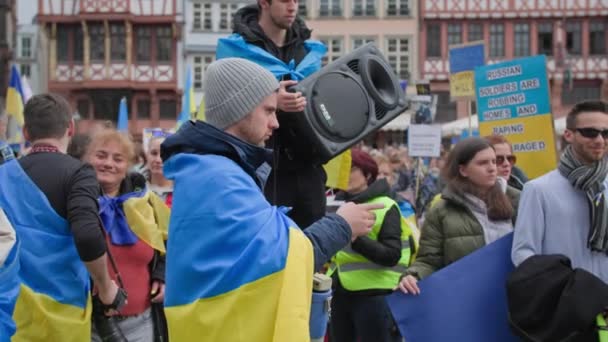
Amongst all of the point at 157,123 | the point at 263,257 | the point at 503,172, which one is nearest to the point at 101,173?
the point at 263,257

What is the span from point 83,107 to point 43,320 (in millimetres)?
41146

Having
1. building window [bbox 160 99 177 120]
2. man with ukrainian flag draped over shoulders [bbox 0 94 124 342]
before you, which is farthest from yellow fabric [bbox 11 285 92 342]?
building window [bbox 160 99 177 120]

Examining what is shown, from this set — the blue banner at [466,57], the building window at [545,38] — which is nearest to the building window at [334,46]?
the building window at [545,38]

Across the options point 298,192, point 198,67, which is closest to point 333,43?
point 198,67

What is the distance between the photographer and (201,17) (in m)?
43.9

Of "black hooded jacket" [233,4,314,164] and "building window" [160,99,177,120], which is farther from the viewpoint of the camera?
"building window" [160,99,177,120]

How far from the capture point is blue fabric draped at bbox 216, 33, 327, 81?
3.66 metres

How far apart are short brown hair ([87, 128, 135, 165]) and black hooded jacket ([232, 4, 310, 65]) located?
1.27 meters

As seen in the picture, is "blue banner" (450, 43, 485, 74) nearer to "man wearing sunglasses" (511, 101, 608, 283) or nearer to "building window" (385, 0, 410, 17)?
"man wearing sunglasses" (511, 101, 608, 283)

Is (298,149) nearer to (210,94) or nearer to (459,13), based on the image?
(210,94)

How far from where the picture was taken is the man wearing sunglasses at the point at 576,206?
4082 millimetres

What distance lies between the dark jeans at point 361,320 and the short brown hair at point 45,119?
2.66 meters

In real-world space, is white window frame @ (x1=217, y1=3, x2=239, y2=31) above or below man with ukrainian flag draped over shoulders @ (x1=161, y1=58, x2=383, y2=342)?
above

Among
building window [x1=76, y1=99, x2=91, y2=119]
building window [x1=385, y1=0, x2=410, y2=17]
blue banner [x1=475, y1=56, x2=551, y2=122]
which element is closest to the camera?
blue banner [x1=475, y1=56, x2=551, y2=122]
